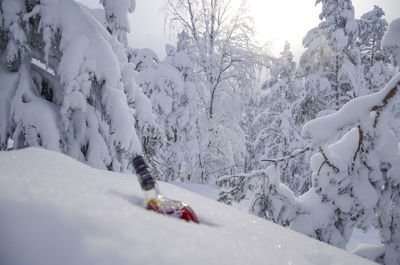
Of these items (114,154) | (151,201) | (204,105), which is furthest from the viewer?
(204,105)

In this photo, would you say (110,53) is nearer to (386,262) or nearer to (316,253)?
(316,253)

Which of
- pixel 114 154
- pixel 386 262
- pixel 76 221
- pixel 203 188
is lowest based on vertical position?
pixel 203 188

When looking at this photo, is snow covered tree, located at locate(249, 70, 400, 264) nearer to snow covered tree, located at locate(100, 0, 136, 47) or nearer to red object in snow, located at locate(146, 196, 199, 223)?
red object in snow, located at locate(146, 196, 199, 223)

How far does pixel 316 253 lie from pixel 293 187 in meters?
18.2

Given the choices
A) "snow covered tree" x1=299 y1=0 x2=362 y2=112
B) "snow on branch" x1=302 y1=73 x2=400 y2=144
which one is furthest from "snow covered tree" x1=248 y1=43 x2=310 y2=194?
"snow on branch" x1=302 y1=73 x2=400 y2=144

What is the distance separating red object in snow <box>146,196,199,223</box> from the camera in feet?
4.20

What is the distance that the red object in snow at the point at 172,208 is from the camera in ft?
4.20

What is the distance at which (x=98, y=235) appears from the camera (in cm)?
74

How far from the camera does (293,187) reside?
17953 mm

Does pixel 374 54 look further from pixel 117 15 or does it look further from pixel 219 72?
pixel 117 15

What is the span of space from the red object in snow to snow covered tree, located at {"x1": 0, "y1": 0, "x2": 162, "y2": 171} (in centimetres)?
336

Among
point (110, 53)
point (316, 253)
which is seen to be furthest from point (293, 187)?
point (316, 253)

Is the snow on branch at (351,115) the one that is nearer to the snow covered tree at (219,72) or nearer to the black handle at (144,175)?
the black handle at (144,175)

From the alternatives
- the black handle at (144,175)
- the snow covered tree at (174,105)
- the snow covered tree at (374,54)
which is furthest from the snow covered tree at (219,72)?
the black handle at (144,175)
